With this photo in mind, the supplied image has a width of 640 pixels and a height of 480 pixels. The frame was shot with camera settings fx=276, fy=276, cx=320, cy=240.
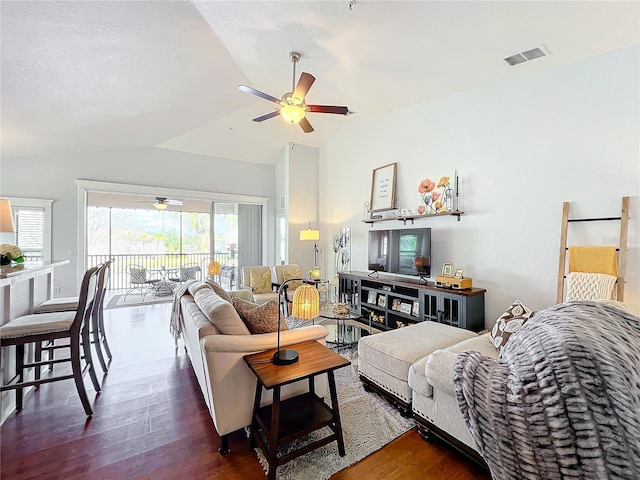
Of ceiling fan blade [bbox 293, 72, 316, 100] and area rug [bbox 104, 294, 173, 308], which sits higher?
ceiling fan blade [bbox 293, 72, 316, 100]

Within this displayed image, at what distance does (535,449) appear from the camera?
1068 millimetres

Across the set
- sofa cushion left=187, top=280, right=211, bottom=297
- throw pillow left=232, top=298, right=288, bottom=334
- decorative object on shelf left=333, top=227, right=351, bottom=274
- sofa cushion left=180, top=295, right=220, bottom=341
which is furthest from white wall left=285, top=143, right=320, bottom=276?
throw pillow left=232, top=298, right=288, bottom=334

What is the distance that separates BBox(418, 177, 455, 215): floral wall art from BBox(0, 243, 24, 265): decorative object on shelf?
4718 mm

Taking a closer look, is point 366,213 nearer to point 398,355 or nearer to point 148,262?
point 398,355

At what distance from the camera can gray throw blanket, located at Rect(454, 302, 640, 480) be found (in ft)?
3.10

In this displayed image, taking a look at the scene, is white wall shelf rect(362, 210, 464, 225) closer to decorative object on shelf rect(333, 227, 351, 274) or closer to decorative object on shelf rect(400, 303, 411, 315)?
decorative object on shelf rect(333, 227, 351, 274)

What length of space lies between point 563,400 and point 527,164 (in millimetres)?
2897

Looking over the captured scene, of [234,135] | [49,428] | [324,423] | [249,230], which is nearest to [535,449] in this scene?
[324,423]

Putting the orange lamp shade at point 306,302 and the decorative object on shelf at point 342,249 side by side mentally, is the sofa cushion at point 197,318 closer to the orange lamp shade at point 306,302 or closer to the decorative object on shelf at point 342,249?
the orange lamp shade at point 306,302

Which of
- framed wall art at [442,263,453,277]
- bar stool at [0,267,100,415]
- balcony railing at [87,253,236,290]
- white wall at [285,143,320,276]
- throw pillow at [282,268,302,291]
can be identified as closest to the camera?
bar stool at [0,267,100,415]

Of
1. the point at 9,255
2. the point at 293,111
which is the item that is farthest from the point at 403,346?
the point at 9,255

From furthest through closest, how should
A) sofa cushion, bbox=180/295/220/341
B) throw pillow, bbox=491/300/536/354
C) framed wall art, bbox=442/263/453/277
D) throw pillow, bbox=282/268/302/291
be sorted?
throw pillow, bbox=282/268/302/291 → framed wall art, bbox=442/263/453/277 → throw pillow, bbox=491/300/536/354 → sofa cushion, bbox=180/295/220/341

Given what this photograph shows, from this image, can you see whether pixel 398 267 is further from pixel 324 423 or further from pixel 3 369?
pixel 3 369

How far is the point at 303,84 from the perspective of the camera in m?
2.69
